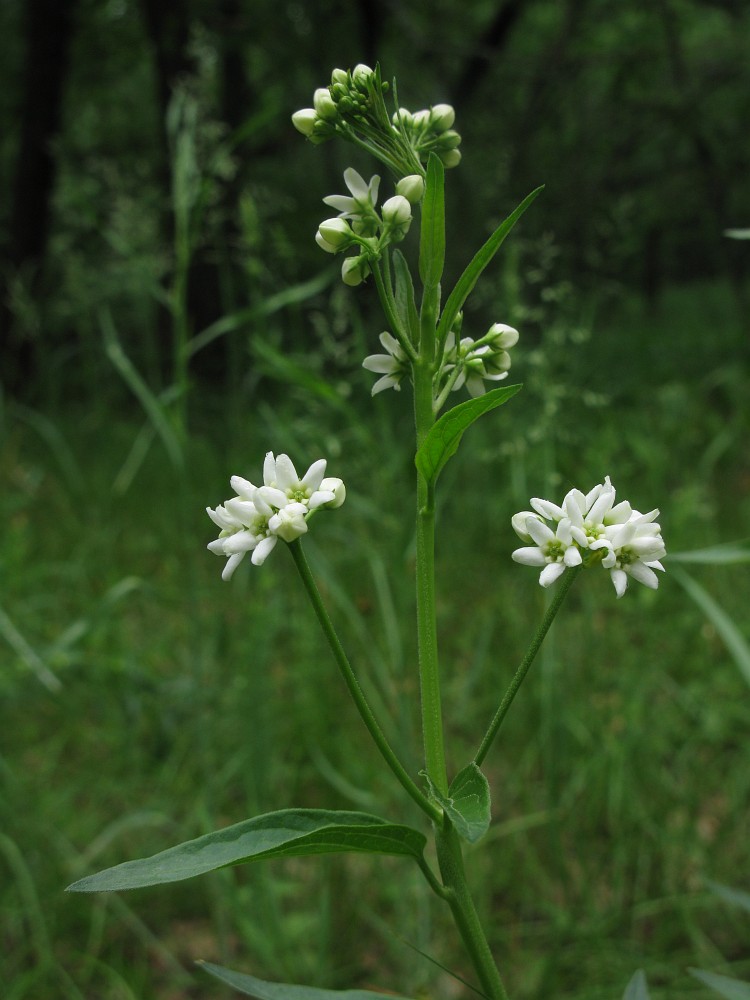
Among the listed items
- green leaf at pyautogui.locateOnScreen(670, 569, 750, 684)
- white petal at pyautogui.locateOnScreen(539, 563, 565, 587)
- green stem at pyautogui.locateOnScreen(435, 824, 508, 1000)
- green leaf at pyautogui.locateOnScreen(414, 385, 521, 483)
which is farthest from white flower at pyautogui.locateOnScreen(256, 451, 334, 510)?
green leaf at pyautogui.locateOnScreen(670, 569, 750, 684)

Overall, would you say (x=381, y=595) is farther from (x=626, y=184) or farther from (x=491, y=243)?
(x=626, y=184)

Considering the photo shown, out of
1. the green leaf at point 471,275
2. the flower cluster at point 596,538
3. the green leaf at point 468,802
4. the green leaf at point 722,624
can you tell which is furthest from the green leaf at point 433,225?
the green leaf at point 722,624

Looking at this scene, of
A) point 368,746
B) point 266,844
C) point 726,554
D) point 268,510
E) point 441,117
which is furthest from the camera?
point 368,746

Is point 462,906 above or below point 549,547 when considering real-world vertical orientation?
below

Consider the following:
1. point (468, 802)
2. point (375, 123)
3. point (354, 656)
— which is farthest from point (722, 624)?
point (354, 656)

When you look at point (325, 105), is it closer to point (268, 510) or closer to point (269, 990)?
point (268, 510)

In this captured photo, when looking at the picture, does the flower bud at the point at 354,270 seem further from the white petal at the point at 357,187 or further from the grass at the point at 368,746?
the grass at the point at 368,746

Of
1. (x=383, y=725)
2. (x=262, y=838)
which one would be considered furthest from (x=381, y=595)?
(x=262, y=838)
